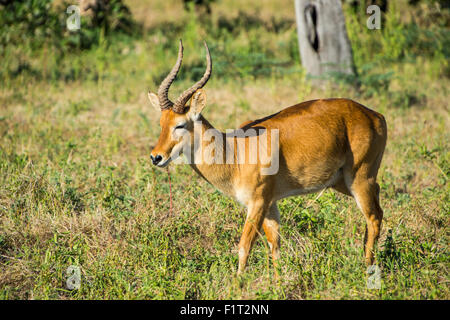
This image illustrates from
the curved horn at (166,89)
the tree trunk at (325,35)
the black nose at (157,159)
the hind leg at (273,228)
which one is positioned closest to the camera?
the black nose at (157,159)

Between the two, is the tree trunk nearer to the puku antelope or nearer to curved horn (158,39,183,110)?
the puku antelope

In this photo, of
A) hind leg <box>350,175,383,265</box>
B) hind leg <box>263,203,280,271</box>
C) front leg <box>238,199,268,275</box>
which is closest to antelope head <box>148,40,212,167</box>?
front leg <box>238,199,268,275</box>

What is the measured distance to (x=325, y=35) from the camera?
9.97 metres

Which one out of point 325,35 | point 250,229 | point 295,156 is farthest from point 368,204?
point 325,35

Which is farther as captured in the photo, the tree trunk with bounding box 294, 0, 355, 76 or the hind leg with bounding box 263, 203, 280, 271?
the tree trunk with bounding box 294, 0, 355, 76

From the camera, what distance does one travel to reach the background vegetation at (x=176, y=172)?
4770 millimetres

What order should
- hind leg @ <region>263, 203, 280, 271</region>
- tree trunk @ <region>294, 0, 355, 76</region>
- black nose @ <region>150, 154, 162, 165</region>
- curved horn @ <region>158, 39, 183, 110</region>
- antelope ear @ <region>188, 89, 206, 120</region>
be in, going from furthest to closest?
tree trunk @ <region>294, 0, 355, 76</region> → hind leg @ <region>263, 203, 280, 271</region> → curved horn @ <region>158, 39, 183, 110</region> → antelope ear @ <region>188, 89, 206, 120</region> → black nose @ <region>150, 154, 162, 165</region>

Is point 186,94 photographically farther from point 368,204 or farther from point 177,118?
point 368,204

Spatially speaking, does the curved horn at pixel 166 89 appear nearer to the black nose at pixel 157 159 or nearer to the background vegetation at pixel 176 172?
the black nose at pixel 157 159

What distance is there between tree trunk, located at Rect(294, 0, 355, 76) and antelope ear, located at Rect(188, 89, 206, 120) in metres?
5.36

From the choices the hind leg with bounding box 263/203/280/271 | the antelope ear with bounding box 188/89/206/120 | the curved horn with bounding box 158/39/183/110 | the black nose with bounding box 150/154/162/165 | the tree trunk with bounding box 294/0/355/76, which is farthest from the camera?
the tree trunk with bounding box 294/0/355/76

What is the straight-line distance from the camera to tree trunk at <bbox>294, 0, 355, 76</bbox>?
990cm

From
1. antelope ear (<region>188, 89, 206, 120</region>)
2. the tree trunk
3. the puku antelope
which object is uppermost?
the tree trunk

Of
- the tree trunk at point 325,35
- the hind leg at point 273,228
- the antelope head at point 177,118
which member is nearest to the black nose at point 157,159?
the antelope head at point 177,118
